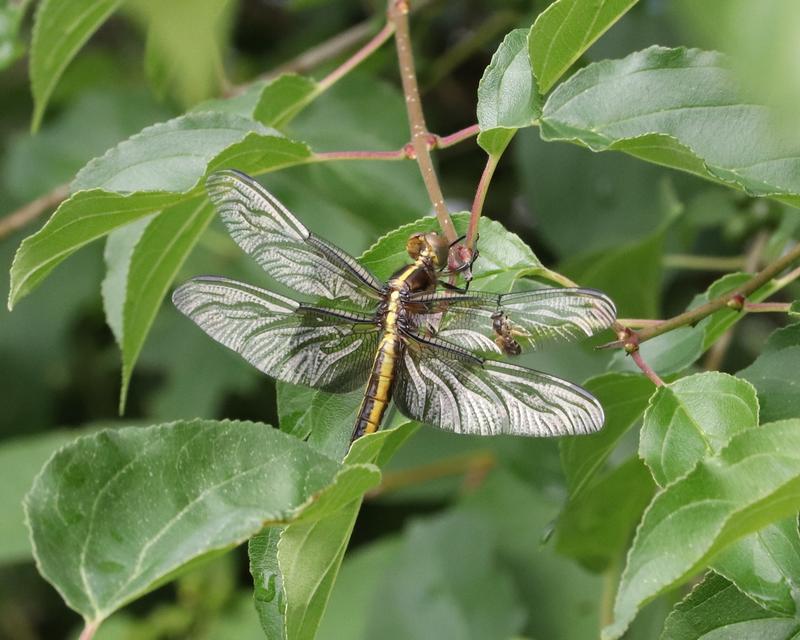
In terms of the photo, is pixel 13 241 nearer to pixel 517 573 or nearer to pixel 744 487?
pixel 517 573

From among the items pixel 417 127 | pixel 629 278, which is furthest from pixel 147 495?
pixel 629 278

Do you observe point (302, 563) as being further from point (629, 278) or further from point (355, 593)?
point (355, 593)

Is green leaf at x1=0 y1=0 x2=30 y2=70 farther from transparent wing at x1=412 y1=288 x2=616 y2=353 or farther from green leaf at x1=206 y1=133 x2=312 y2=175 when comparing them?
transparent wing at x1=412 y1=288 x2=616 y2=353

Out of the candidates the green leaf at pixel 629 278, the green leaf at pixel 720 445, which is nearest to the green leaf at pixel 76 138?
the green leaf at pixel 629 278

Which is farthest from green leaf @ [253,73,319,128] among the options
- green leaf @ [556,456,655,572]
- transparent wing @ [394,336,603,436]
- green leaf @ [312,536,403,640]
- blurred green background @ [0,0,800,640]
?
green leaf @ [312,536,403,640]

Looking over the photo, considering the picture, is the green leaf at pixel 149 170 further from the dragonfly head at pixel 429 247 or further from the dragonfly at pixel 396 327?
the dragonfly head at pixel 429 247

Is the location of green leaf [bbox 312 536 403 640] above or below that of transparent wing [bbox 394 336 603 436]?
below

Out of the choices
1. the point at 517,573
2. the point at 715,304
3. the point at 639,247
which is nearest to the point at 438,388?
the point at 715,304
